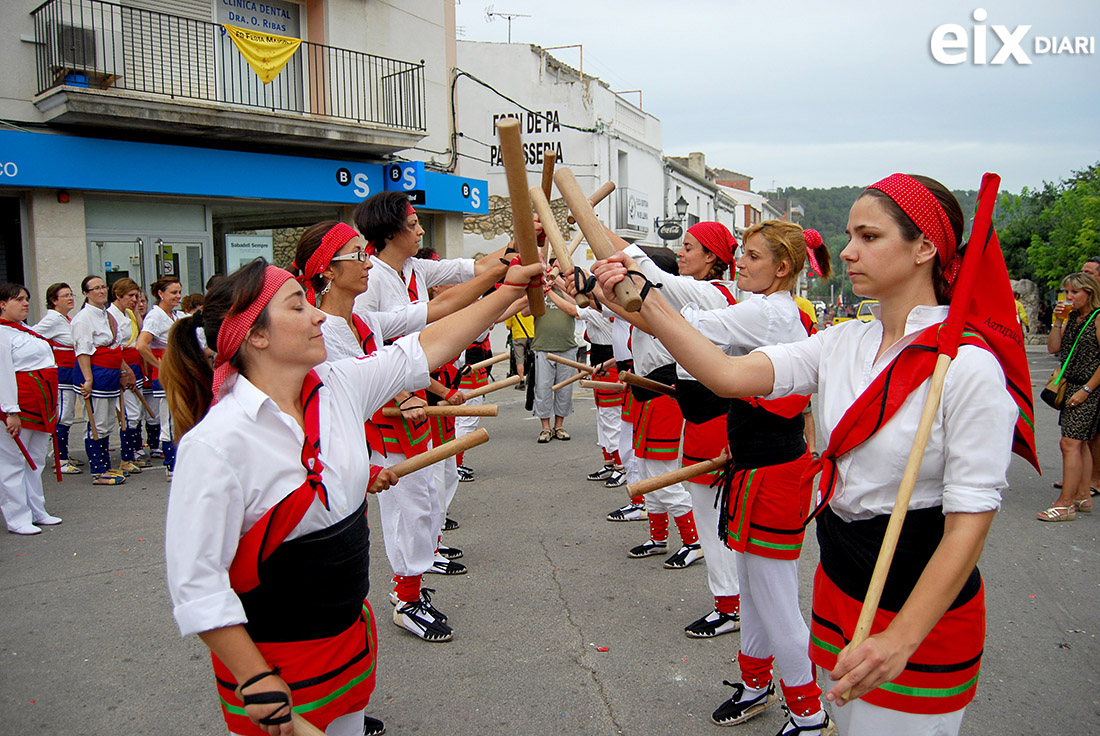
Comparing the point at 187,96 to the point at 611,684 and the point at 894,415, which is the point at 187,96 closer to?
the point at 611,684

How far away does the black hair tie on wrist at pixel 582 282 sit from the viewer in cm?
244

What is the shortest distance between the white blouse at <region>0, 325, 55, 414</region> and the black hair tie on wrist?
582 cm

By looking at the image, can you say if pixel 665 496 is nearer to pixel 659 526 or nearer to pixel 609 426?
pixel 659 526

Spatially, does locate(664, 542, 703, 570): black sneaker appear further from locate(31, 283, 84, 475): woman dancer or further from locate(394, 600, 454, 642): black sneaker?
locate(31, 283, 84, 475): woman dancer

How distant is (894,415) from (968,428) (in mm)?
Answer: 172

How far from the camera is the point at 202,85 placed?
13.1 metres

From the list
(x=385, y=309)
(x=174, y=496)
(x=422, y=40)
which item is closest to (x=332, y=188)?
(x=422, y=40)

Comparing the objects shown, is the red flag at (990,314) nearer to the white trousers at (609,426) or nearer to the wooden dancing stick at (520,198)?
the wooden dancing stick at (520,198)

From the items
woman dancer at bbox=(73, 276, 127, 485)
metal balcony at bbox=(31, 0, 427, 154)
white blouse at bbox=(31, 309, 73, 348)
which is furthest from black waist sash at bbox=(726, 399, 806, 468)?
metal balcony at bbox=(31, 0, 427, 154)

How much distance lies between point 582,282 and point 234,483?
1154 mm

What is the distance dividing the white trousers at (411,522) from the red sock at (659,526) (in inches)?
70.7

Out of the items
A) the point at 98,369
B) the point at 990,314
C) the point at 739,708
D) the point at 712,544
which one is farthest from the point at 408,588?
the point at 98,369

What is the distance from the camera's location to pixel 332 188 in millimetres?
14688

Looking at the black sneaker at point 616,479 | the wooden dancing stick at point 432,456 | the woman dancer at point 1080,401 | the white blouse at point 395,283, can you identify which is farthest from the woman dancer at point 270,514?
the woman dancer at point 1080,401
